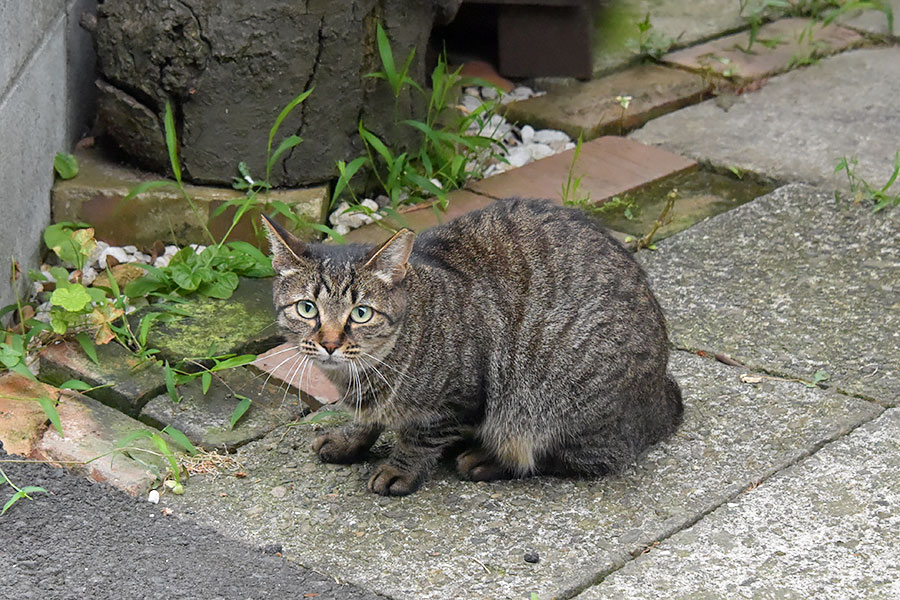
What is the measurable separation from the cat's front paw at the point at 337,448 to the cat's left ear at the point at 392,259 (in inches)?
21.3

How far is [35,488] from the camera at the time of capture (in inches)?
129

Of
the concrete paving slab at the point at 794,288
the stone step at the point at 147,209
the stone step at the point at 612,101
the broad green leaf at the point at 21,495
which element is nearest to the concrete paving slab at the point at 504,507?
the concrete paving slab at the point at 794,288

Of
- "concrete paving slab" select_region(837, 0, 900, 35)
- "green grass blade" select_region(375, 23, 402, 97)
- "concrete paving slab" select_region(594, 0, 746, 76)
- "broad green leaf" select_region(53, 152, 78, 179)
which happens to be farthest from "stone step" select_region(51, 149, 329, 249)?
"concrete paving slab" select_region(837, 0, 900, 35)

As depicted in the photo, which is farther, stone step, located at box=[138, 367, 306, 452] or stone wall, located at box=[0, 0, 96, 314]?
stone wall, located at box=[0, 0, 96, 314]

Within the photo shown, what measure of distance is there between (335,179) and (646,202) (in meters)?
1.40

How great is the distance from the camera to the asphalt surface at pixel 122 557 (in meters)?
2.91

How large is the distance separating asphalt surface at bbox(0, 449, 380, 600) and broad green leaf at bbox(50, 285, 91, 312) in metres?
0.67

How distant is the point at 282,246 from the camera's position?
10.7 ft

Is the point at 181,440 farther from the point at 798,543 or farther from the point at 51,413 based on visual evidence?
the point at 798,543

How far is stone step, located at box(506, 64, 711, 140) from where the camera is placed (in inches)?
226

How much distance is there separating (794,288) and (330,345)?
209 cm

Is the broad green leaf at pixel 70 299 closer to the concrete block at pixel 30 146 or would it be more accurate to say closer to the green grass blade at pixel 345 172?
the concrete block at pixel 30 146

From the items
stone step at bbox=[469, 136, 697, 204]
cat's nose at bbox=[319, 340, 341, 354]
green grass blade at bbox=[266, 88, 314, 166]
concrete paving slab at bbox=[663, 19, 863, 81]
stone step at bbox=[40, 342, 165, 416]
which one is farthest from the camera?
concrete paving slab at bbox=[663, 19, 863, 81]

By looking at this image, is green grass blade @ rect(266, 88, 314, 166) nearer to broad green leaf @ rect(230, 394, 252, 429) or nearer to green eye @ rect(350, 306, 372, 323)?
broad green leaf @ rect(230, 394, 252, 429)
